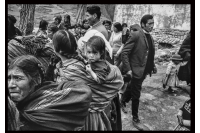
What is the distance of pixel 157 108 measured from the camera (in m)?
3.61

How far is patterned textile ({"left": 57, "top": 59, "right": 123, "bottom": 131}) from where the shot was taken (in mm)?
1690

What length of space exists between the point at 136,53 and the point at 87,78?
1.32m

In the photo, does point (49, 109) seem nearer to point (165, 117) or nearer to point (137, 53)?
point (137, 53)

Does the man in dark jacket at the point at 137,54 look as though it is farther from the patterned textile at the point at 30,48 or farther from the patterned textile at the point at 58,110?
the patterned textile at the point at 58,110

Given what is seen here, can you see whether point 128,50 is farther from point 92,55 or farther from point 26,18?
point 26,18

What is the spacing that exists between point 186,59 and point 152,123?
1687 millimetres

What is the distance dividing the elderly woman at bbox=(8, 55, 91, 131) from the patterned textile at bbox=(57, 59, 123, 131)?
389 millimetres

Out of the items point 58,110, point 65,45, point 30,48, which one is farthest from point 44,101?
point 30,48

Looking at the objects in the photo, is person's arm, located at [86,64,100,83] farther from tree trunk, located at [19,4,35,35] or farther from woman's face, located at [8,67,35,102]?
tree trunk, located at [19,4,35,35]

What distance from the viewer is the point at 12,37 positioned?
2209 mm

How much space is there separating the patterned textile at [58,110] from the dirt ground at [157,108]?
1.95 m
